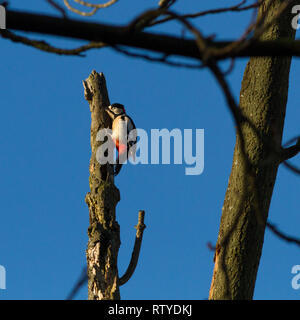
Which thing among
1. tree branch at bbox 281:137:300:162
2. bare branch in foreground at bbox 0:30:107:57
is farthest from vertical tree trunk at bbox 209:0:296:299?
bare branch in foreground at bbox 0:30:107:57

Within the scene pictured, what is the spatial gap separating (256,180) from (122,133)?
6.11 ft

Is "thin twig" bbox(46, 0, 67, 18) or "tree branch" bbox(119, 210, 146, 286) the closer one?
"thin twig" bbox(46, 0, 67, 18)

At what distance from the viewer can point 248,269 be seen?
11.6ft

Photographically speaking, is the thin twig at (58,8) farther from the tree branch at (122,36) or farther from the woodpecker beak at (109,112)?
the woodpecker beak at (109,112)

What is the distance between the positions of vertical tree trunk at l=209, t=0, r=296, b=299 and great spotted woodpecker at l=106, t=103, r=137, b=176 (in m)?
1.55

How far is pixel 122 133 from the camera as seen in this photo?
16.4 feet

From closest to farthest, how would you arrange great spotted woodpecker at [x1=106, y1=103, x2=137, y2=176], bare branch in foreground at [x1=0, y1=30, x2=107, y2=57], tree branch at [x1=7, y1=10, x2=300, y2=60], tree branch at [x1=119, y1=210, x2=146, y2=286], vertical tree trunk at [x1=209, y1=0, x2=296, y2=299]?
tree branch at [x1=7, y1=10, x2=300, y2=60]
bare branch in foreground at [x1=0, y1=30, x2=107, y2=57]
vertical tree trunk at [x1=209, y1=0, x2=296, y2=299]
tree branch at [x1=119, y1=210, x2=146, y2=286]
great spotted woodpecker at [x1=106, y1=103, x2=137, y2=176]

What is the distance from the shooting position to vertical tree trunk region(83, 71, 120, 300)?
4227 millimetres

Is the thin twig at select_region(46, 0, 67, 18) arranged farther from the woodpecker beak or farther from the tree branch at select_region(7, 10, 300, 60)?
the woodpecker beak

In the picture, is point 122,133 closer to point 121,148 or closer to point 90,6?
point 121,148

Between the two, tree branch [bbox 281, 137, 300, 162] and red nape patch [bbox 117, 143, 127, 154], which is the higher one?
red nape patch [bbox 117, 143, 127, 154]

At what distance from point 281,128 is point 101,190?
1738 mm

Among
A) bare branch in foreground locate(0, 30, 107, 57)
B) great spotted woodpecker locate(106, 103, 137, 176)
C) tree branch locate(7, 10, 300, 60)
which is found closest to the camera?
tree branch locate(7, 10, 300, 60)
